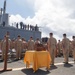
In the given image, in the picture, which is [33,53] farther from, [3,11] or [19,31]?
[3,11]

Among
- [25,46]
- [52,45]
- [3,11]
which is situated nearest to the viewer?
[52,45]

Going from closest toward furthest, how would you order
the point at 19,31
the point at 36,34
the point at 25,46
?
the point at 25,46, the point at 19,31, the point at 36,34

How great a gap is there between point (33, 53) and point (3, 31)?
Answer: 27.2 m

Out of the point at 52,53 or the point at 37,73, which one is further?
the point at 52,53

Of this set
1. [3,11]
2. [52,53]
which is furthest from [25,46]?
[3,11]

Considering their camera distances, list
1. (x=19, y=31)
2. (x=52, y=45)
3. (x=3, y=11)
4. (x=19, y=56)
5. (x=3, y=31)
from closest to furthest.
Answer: (x=52, y=45) → (x=19, y=56) → (x=3, y=31) → (x=19, y=31) → (x=3, y=11)

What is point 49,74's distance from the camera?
929cm

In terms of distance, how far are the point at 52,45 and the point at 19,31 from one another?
2618cm

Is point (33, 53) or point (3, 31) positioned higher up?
point (3, 31)

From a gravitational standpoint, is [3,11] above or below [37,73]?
above

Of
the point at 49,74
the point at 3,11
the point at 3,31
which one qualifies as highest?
the point at 3,11

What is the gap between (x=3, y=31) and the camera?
36.7 metres

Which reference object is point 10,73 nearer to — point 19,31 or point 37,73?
point 37,73

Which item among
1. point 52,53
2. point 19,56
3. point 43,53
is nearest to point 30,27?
point 19,56
